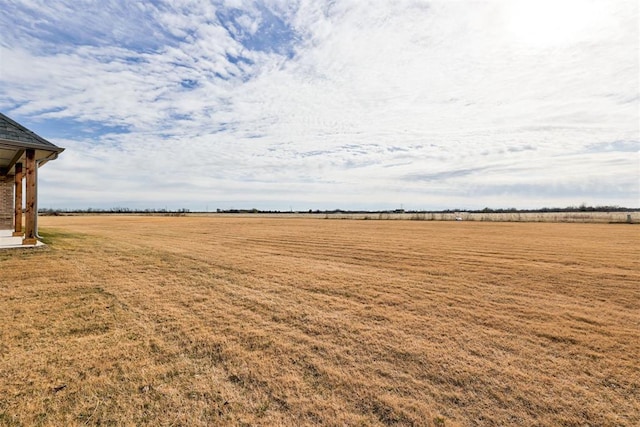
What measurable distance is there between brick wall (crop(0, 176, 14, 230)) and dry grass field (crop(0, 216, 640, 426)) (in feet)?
41.1

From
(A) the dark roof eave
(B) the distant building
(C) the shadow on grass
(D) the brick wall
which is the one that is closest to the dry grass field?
(B) the distant building

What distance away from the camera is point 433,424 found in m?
2.74

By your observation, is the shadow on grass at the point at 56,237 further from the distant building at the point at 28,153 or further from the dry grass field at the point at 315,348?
the dry grass field at the point at 315,348

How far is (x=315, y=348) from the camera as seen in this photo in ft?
13.6

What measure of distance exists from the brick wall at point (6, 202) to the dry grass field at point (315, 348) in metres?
12.5

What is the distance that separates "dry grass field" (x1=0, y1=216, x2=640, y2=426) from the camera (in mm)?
2926

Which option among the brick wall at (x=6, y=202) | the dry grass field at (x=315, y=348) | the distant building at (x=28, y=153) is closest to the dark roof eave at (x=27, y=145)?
the distant building at (x=28, y=153)

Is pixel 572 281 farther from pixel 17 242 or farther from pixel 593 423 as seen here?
pixel 17 242

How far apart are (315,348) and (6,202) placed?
70.6ft

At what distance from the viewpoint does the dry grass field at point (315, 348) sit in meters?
2.93

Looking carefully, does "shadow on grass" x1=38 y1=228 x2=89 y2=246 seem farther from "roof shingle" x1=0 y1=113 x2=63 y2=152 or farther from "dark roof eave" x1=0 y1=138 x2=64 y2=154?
"roof shingle" x1=0 y1=113 x2=63 y2=152

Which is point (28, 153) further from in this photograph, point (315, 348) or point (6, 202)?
point (315, 348)

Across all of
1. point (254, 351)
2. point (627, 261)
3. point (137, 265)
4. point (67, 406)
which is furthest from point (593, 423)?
point (627, 261)

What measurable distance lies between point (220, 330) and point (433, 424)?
3.04 meters
